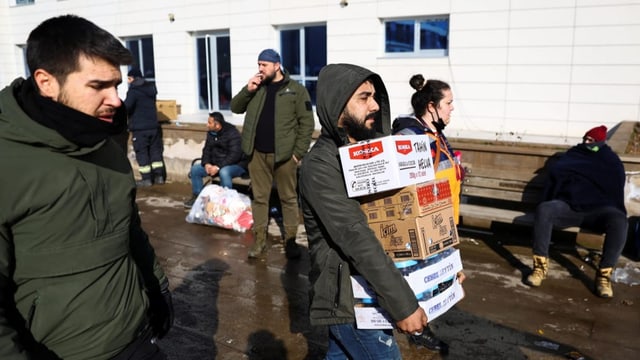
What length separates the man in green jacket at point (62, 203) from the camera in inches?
60.1

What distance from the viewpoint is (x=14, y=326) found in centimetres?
158

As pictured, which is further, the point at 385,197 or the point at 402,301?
the point at 385,197

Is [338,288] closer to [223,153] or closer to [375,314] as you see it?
[375,314]

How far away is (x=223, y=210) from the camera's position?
6.82 m

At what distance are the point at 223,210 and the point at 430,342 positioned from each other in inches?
149

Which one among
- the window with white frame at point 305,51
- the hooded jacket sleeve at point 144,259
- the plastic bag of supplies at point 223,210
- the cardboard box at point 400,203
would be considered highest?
the window with white frame at point 305,51

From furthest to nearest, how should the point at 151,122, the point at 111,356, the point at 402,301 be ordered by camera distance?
the point at 151,122 < the point at 402,301 < the point at 111,356

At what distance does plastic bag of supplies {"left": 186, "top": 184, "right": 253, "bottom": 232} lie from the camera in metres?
6.75

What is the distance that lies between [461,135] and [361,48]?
2925 millimetres

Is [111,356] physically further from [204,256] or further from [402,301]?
[204,256]

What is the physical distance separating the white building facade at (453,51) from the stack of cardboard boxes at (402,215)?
634 cm

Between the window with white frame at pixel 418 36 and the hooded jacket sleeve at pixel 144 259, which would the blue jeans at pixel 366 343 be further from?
the window with white frame at pixel 418 36

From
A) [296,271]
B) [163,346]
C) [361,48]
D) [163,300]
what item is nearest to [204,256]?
[296,271]

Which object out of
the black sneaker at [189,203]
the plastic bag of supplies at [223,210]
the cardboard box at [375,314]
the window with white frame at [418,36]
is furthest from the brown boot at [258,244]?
the window with white frame at [418,36]
